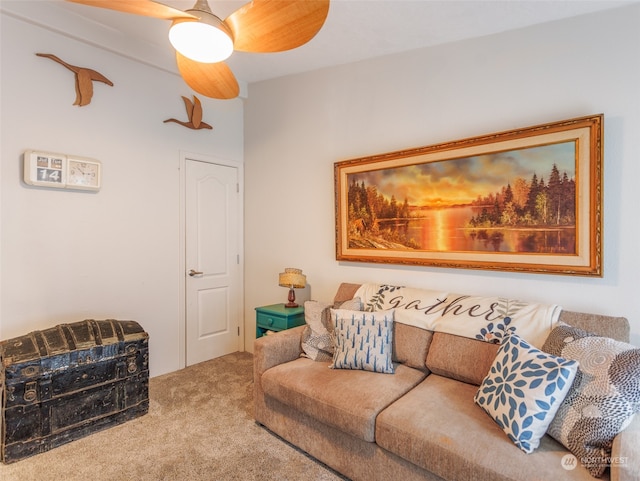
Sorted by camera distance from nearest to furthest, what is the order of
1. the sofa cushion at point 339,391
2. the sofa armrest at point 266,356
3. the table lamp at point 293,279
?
the sofa cushion at point 339,391 < the sofa armrest at point 266,356 < the table lamp at point 293,279

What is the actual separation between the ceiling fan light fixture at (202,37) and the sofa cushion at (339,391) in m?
1.83

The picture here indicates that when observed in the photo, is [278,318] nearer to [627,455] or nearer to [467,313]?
[467,313]

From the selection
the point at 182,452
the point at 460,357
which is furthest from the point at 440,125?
the point at 182,452

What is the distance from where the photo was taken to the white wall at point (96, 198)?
7.98ft

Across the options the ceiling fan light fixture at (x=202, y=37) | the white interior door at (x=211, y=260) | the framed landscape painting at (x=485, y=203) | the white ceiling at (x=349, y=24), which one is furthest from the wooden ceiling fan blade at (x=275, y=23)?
the white interior door at (x=211, y=260)

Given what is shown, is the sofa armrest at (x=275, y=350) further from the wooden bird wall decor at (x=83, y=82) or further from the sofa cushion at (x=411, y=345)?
the wooden bird wall decor at (x=83, y=82)

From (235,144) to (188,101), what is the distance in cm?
65

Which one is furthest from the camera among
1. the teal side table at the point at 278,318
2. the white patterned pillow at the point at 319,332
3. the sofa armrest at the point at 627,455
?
the teal side table at the point at 278,318

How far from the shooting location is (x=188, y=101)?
3.38m

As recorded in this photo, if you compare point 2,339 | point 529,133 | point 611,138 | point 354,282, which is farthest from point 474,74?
point 2,339

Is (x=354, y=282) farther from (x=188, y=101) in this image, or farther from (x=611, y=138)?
(x=188, y=101)

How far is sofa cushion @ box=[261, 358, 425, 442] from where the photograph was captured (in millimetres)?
1732

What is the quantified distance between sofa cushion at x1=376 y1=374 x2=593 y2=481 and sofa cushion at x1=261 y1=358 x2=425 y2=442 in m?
0.07

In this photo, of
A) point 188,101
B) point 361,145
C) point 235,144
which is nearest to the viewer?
point 361,145
